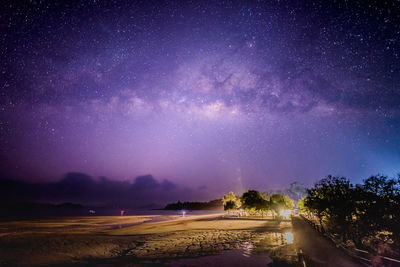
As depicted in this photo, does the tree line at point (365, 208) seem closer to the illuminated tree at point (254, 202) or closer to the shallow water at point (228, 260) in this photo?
the shallow water at point (228, 260)

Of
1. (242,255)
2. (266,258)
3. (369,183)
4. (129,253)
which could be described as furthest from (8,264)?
(369,183)

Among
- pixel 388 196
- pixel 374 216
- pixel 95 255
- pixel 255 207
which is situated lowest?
pixel 255 207

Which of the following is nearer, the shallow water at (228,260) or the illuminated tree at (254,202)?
the shallow water at (228,260)

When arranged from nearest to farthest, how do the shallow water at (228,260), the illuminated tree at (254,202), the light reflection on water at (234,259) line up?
the shallow water at (228,260) < the light reflection on water at (234,259) < the illuminated tree at (254,202)

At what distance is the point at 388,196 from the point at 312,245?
6.77m

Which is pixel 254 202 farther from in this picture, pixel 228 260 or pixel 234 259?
pixel 228 260

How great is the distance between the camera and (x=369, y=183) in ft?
55.9

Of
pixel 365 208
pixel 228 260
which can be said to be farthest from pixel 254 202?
pixel 228 260

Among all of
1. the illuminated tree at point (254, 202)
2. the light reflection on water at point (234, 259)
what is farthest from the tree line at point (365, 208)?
the illuminated tree at point (254, 202)

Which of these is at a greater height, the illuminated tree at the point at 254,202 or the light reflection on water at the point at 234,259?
the light reflection on water at the point at 234,259

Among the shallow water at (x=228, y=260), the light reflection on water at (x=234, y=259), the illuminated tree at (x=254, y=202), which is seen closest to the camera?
the shallow water at (x=228, y=260)

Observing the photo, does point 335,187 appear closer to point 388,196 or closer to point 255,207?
point 388,196

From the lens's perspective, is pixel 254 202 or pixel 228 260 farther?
pixel 254 202

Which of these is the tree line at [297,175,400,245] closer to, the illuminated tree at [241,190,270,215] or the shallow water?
the shallow water
